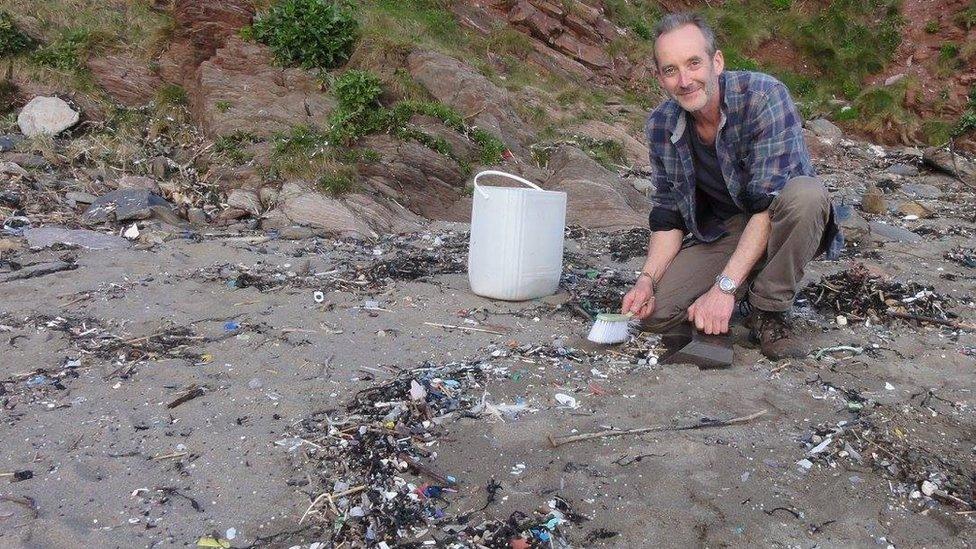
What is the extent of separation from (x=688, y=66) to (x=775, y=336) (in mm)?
1219

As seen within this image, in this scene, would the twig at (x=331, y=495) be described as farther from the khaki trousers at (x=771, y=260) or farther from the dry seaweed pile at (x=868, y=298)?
the dry seaweed pile at (x=868, y=298)

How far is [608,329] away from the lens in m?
3.24

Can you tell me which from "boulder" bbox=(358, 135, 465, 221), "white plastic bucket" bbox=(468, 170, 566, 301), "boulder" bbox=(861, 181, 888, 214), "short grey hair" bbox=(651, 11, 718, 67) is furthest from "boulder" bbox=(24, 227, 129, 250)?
"boulder" bbox=(861, 181, 888, 214)

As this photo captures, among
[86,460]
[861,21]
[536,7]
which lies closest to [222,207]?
[86,460]

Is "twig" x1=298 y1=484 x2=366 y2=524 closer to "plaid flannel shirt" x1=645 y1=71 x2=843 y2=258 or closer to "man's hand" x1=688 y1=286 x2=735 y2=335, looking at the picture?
"man's hand" x1=688 y1=286 x2=735 y2=335

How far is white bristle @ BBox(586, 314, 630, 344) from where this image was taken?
3238 millimetres

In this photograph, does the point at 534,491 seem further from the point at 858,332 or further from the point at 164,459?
the point at 858,332

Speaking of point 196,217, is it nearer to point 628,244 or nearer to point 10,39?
point 628,244

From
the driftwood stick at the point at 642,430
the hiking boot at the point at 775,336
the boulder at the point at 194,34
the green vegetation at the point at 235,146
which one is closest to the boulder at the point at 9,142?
the green vegetation at the point at 235,146

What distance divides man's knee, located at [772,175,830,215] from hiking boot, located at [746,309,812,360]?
19.3 inches

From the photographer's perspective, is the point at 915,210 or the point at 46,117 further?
the point at 915,210

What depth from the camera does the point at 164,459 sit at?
7.34 feet

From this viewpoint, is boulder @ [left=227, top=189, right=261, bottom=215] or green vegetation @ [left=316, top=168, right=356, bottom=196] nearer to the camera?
boulder @ [left=227, top=189, right=261, bottom=215]

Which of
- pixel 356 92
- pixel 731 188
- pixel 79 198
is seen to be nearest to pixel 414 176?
pixel 356 92
